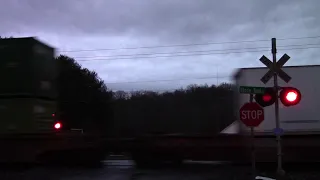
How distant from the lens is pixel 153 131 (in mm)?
17797

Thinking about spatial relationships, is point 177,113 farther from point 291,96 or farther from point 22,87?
point 22,87

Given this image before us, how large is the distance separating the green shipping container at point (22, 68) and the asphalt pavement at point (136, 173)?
3122 millimetres

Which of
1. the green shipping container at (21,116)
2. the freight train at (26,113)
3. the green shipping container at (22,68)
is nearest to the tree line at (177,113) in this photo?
the freight train at (26,113)

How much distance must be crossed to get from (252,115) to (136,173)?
17.7 feet

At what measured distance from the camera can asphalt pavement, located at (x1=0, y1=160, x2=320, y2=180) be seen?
1453 centimetres

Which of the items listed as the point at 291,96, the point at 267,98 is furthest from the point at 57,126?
the point at 291,96

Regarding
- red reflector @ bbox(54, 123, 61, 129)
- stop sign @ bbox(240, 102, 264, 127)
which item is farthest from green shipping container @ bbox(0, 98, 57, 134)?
stop sign @ bbox(240, 102, 264, 127)

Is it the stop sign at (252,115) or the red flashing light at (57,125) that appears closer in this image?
the stop sign at (252,115)

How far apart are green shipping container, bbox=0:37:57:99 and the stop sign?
339 inches

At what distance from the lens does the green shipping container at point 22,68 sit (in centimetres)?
1698

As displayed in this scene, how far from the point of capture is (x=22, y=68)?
673 inches

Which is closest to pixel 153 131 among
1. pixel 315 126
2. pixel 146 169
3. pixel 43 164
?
pixel 146 169

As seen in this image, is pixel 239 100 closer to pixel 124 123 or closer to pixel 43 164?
pixel 124 123

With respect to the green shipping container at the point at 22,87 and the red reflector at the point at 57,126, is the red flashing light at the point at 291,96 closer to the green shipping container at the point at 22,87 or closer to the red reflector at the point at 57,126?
the green shipping container at the point at 22,87
